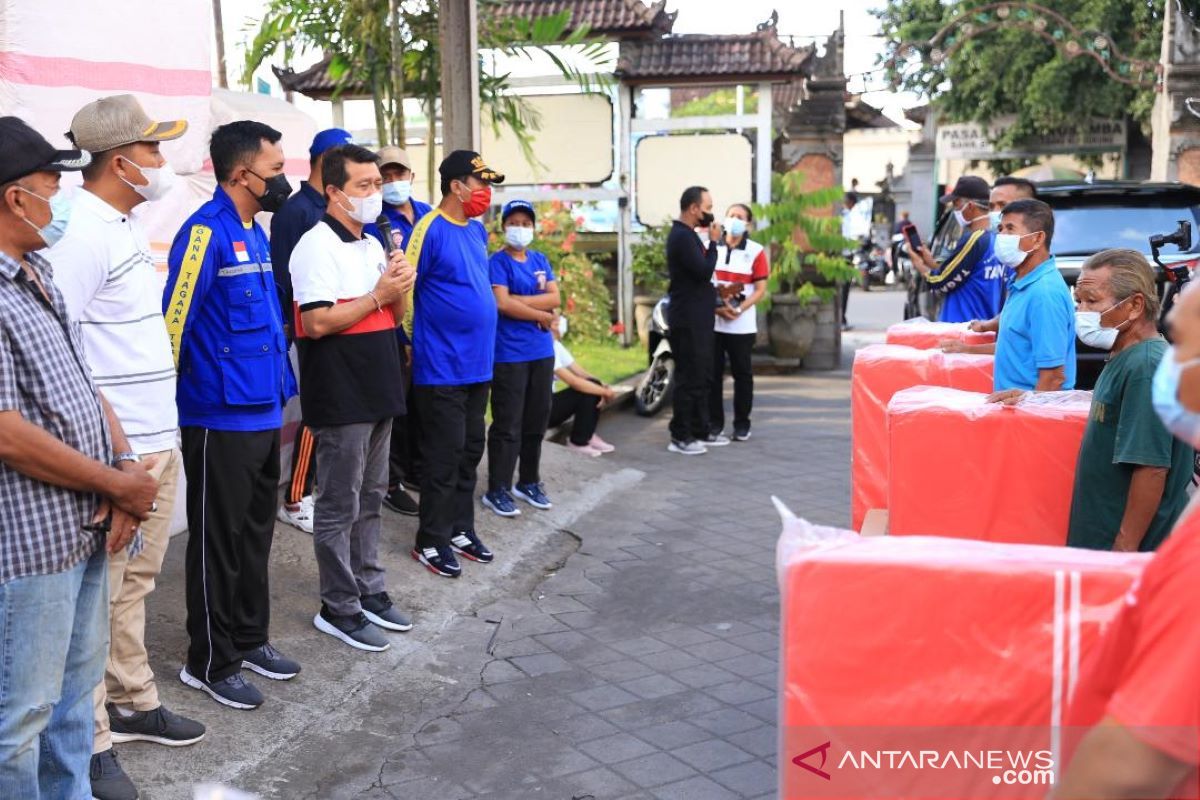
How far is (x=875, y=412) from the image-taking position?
596 centimetres

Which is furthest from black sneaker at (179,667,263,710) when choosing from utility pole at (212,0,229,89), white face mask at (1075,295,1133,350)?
utility pole at (212,0,229,89)

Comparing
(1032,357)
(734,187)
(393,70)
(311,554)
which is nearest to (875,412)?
(1032,357)

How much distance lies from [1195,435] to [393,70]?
334 inches

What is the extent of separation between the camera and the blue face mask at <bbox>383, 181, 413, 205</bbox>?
657cm

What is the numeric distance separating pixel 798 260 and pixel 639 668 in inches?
395

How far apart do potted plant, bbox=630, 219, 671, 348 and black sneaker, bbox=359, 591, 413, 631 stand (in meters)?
9.69

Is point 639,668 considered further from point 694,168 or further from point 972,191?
point 694,168

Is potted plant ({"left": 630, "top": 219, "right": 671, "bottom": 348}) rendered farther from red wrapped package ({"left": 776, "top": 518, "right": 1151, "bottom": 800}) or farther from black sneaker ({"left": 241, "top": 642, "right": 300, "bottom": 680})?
red wrapped package ({"left": 776, "top": 518, "right": 1151, "bottom": 800})

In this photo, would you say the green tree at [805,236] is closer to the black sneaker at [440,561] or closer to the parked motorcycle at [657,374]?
the parked motorcycle at [657,374]

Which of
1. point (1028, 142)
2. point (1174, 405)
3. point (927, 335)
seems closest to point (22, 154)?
point (1174, 405)

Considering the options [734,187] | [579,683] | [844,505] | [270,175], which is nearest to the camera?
[270,175]

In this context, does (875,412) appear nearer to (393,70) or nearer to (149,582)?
(149,582)

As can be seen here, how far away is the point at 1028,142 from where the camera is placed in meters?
32.2

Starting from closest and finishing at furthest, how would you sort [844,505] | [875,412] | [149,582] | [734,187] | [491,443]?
[149,582], [875,412], [491,443], [844,505], [734,187]
